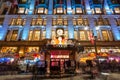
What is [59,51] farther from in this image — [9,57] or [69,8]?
[69,8]

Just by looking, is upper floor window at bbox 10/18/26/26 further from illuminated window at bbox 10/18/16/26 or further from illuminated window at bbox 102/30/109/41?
illuminated window at bbox 102/30/109/41

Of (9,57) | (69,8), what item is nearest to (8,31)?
(9,57)

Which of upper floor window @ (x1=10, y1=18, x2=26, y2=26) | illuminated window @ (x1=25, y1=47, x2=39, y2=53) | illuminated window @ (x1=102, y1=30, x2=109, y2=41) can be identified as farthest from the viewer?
upper floor window @ (x1=10, y1=18, x2=26, y2=26)

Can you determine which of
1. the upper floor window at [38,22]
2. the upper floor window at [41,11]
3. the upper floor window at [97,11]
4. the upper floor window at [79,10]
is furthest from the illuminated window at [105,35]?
the upper floor window at [41,11]

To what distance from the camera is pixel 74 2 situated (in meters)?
42.0

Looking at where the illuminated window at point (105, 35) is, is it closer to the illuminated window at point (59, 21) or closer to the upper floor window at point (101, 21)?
the upper floor window at point (101, 21)

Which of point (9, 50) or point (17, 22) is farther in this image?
point (17, 22)

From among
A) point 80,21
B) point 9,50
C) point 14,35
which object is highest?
point 80,21

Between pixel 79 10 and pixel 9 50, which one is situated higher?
pixel 79 10

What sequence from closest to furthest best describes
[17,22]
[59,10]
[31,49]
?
1. [31,49]
2. [17,22]
3. [59,10]

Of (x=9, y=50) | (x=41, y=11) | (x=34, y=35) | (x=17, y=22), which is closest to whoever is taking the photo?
(x=9, y=50)

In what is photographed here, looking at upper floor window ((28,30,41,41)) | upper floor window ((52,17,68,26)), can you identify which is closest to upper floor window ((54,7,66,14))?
upper floor window ((52,17,68,26))

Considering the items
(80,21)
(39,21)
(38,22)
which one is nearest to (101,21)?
(80,21)

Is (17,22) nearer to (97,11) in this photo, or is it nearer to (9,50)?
(9,50)
